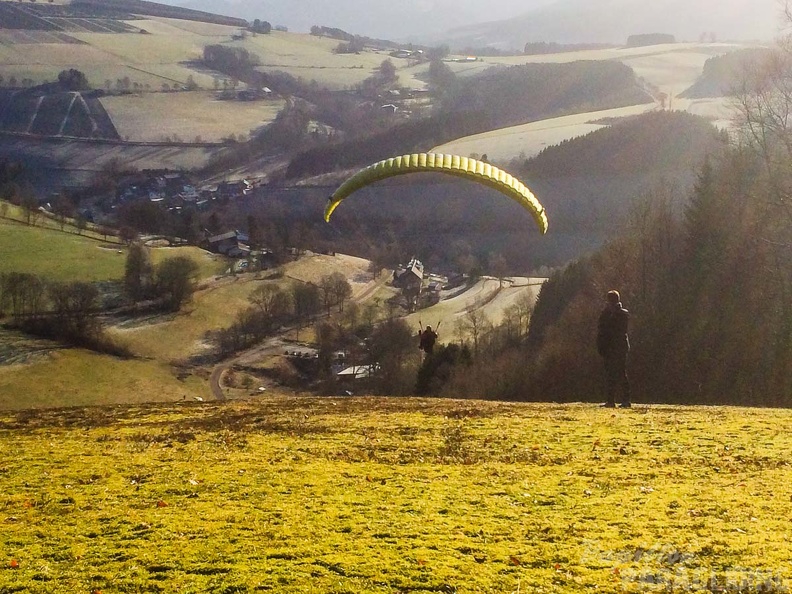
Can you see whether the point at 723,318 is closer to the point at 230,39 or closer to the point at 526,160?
the point at 526,160

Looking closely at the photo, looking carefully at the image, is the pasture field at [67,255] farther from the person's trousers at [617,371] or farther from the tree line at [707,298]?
the person's trousers at [617,371]

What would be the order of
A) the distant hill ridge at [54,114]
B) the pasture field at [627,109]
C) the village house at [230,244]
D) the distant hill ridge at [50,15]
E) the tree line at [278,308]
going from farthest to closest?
the distant hill ridge at [50,15], the distant hill ridge at [54,114], the pasture field at [627,109], the village house at [230,244], the tree line at [278,308]

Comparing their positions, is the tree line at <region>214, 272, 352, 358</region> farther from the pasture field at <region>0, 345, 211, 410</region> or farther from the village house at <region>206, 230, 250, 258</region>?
the village house at <region>206, 230, 250, 258</region>

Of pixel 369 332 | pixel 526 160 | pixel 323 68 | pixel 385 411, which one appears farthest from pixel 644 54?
pixel 385 411

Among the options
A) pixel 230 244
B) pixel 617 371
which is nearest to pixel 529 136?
pixel 230 244

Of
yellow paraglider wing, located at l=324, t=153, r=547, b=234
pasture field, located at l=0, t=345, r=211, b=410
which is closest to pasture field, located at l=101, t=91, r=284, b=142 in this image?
pasture field, located at l=0, t=345, r=211, b=410

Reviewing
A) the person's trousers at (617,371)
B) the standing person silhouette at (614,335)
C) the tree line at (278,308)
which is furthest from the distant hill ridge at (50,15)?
the person's trousers at (617,371)
